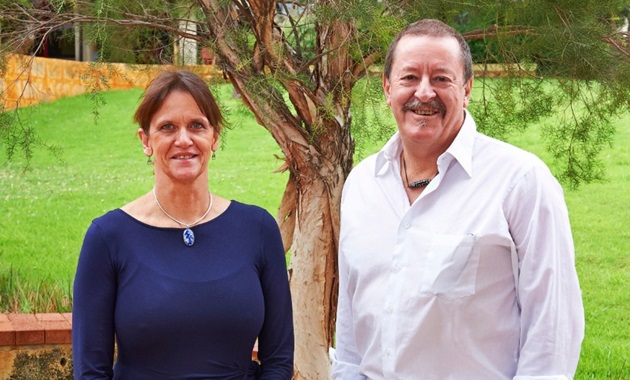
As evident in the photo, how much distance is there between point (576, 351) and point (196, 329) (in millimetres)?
950

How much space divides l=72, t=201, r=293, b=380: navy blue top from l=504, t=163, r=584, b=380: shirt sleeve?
0.71 metres

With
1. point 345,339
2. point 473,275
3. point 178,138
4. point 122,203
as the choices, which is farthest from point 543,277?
point 122,203

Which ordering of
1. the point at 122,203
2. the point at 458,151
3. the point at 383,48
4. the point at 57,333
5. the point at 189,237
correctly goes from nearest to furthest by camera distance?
the point at 458,151 < the point at 189,237 < the point at 383,48 < the point at 57,333 < the point at 122,203

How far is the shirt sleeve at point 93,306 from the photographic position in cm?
261

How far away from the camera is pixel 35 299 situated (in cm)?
589

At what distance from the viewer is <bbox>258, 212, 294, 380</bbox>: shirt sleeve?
2.79 metres

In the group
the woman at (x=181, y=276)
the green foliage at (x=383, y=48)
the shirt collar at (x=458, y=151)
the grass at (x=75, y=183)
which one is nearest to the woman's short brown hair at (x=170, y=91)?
the woman at (x=181, y=276)

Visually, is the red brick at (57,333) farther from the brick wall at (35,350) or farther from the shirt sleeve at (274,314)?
the shirt sleeve at (274,314)

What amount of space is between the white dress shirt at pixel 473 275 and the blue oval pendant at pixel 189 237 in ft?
1.42

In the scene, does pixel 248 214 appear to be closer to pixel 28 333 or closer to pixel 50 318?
pixel 28 333

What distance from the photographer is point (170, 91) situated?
2736 millimetres

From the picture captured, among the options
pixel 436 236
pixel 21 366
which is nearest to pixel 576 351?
pixel 436 236

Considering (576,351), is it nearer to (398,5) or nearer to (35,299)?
(398,5)

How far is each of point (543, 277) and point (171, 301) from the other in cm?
94
